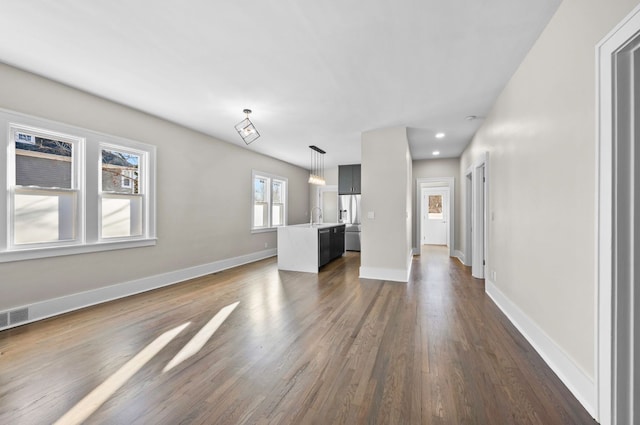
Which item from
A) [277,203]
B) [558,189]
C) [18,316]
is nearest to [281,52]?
[558,189]

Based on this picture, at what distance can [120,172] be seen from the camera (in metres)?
3.76

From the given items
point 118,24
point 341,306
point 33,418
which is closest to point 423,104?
point 341,306

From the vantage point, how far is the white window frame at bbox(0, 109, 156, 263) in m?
2.69

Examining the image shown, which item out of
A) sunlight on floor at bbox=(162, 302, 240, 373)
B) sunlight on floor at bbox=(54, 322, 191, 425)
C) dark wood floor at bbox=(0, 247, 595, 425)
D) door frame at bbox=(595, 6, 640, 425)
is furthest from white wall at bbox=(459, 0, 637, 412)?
sunlight on floor at bbox=(54, 322, 191, 425)

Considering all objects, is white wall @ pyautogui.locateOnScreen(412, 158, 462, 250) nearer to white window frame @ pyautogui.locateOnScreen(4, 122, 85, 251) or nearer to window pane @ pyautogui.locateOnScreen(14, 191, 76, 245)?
white window frame @ pyautogui.locateOnScreen(4, 122, 85, 251)

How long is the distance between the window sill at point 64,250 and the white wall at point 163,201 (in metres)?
0.07

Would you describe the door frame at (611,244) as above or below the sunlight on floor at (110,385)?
above

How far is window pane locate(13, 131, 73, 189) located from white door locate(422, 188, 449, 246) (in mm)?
9549

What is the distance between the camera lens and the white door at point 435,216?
9719 millimetres

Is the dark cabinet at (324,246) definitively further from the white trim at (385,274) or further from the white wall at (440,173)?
the white wall at (440,173)

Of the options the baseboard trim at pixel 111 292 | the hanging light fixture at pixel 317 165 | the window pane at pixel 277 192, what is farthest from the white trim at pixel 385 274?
the window pane at pixel 277 192

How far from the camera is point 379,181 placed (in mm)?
4703

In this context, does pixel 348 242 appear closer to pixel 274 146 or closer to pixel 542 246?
pixel 274 146

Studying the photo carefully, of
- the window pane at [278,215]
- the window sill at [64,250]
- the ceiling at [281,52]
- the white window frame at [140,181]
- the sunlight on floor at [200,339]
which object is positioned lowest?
the sunlight on floor at [200,339]
